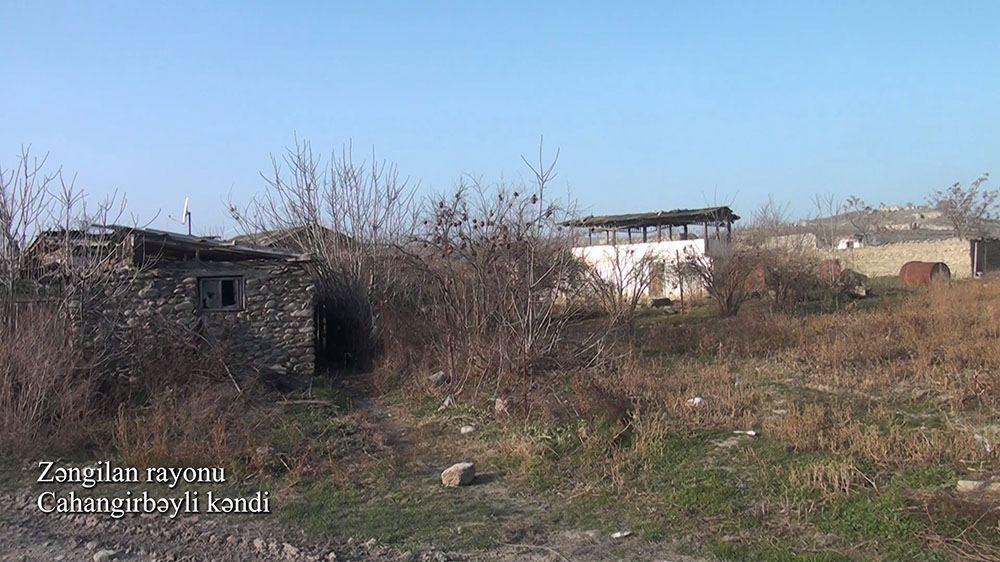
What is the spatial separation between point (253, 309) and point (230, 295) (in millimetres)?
470

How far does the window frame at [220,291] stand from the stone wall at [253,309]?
0.04 metres

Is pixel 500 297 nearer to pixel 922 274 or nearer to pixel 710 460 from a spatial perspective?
pixel 710 460

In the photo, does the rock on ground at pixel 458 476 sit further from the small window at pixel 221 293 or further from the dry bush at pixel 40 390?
the small window at pixel 221 293

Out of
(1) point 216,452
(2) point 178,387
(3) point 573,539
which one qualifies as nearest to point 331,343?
(2) point 178,387

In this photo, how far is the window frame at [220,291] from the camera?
12273 millimetres

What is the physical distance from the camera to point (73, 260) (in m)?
9.98

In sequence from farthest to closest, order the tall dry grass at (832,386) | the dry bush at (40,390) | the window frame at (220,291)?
1. the window frame at (220,291)
2. the dry bush at (40,390)
3. the tall dry grass at (832,386)

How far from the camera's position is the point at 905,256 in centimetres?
3169

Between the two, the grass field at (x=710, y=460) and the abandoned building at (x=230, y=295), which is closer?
the grass field at (x=710, y=460)

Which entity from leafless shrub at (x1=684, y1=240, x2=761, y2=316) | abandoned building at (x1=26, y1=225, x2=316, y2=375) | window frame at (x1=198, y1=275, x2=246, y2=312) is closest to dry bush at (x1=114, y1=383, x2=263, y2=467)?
abandoned building at (x1=26, y1=225, x2=316, y2=375)

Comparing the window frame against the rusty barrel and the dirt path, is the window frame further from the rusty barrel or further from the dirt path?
the rusty barrel

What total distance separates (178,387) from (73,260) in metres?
2.34

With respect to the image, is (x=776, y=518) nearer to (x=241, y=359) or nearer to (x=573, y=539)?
(x=573, y=539)

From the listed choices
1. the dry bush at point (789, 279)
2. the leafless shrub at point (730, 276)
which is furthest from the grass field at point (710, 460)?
the dry bush at point (789, 279)
